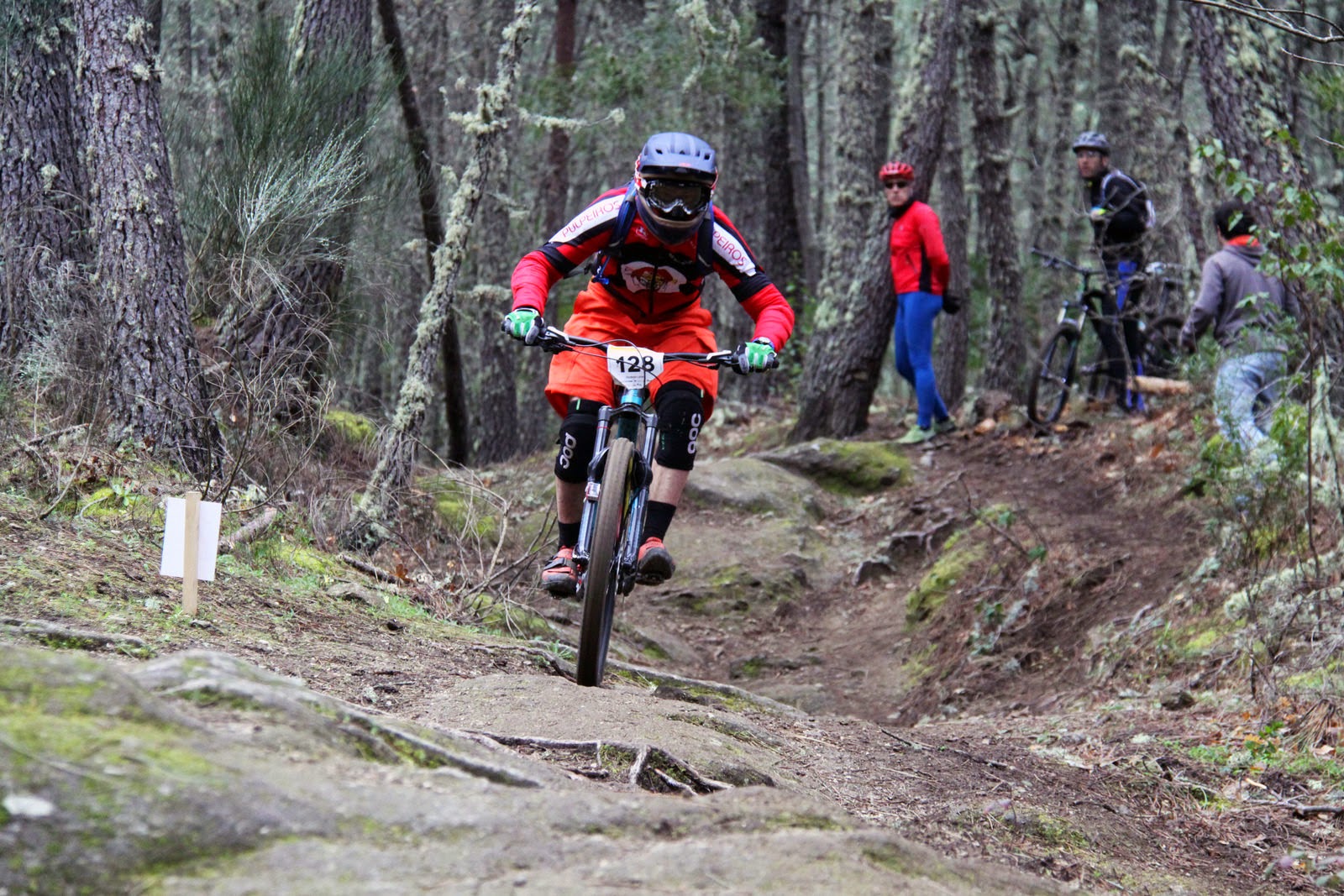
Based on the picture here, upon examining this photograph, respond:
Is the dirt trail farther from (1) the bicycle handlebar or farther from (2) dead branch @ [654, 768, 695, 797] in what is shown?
(2) dead branch @ [654, 768, 695, 797]

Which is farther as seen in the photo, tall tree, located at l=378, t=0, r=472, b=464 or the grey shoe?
the grey shoe

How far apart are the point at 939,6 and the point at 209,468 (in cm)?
868

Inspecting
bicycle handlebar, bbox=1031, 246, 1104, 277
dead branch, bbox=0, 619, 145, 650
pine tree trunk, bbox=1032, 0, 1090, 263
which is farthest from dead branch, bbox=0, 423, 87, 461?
pine tree trunk, bbox=1032, 0, 1090, 263

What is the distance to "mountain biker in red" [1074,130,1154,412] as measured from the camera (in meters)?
10.7

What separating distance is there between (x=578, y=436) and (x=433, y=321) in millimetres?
2925

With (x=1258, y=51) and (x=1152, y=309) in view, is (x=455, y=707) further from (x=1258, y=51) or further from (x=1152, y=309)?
(x=1152, y=309)

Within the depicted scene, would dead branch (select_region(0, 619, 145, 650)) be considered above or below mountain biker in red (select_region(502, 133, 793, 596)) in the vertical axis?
below

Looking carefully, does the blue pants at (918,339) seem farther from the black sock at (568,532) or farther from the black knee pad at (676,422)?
the black sock at (568,532)

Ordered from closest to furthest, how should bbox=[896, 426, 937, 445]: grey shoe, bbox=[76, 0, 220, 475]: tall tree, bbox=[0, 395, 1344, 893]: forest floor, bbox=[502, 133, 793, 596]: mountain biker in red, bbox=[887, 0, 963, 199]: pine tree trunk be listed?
1. bbox=[0, 395, 1344, 893]: forest floor
2. bbox=[502, 133, 793, 596]: mountain biker in red
3. bbox=[76, 0, 220, 475]: tall tree
4. bbox=[896, 426, 937, 445]: grey shoe
5. bbox=[887, 0, 963, 199]: pine tree trunk

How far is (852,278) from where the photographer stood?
1186cm

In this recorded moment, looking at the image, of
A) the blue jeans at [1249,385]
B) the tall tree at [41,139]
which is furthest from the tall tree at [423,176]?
the blue jeans at [1249,385]

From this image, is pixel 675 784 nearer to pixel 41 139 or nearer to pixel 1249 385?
pixel 1249 385

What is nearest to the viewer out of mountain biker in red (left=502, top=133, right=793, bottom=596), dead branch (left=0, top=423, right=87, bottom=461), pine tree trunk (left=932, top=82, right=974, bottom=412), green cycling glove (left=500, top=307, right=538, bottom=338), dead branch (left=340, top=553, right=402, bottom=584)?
green cycling glove (left=500, top=307, right=538, bottom=338)

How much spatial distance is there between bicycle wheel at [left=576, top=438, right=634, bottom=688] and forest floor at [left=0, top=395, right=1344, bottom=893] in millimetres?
423
